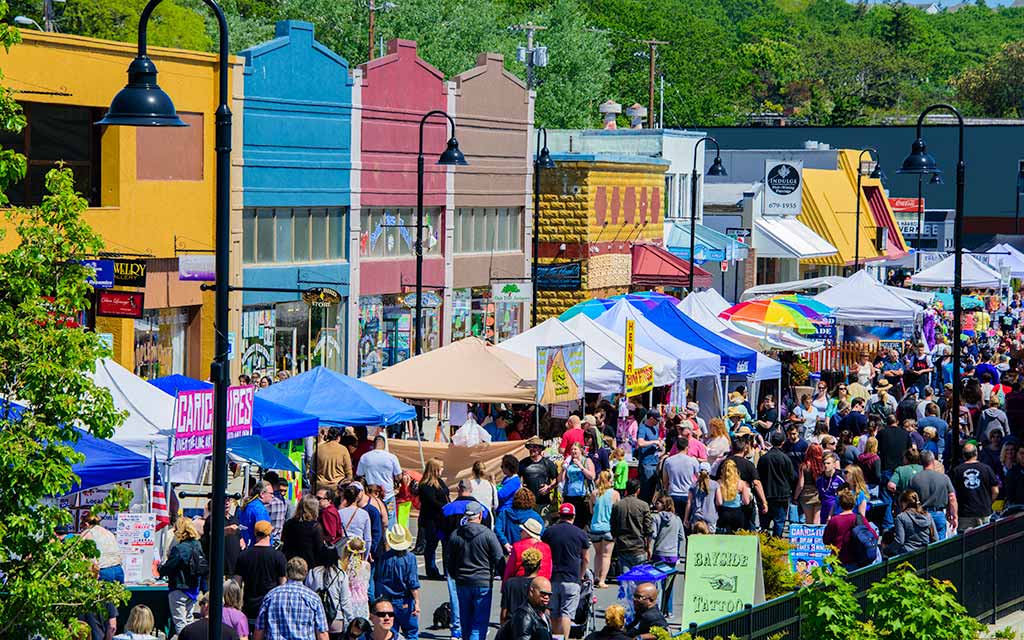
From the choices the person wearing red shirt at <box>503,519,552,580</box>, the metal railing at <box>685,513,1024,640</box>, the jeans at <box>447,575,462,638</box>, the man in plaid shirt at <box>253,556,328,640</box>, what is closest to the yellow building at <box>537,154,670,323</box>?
the metal railing at <box>685,513,1024,640</box>

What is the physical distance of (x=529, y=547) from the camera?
1462 cm

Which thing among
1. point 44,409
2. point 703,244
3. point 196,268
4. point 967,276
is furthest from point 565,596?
point 703,244

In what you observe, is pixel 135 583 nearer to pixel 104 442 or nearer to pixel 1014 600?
pixel 104 442

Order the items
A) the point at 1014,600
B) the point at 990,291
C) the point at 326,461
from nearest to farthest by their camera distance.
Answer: the point at 1014,600 < the point at 326,461 < the point at 990,291

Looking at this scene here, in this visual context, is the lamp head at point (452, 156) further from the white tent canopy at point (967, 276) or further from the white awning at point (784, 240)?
the white awning at point (784, 240)

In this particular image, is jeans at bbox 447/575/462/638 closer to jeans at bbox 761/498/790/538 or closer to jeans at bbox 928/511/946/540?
jeans at bbox 761/498/790/538

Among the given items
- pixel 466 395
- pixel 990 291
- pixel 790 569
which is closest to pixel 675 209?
pixel 990 291

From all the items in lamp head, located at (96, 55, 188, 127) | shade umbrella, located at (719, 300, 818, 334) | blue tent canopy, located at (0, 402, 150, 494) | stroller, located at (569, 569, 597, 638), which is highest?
lamp head, located at (96, 55, 188, 127)

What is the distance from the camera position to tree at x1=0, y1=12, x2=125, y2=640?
36.4 ft

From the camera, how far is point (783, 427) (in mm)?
26125

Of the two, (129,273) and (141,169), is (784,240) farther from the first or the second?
(129,273)

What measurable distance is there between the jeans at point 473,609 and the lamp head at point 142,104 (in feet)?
18.2

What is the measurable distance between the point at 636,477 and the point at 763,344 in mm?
12250

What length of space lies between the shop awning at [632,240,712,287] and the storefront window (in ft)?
61.7
